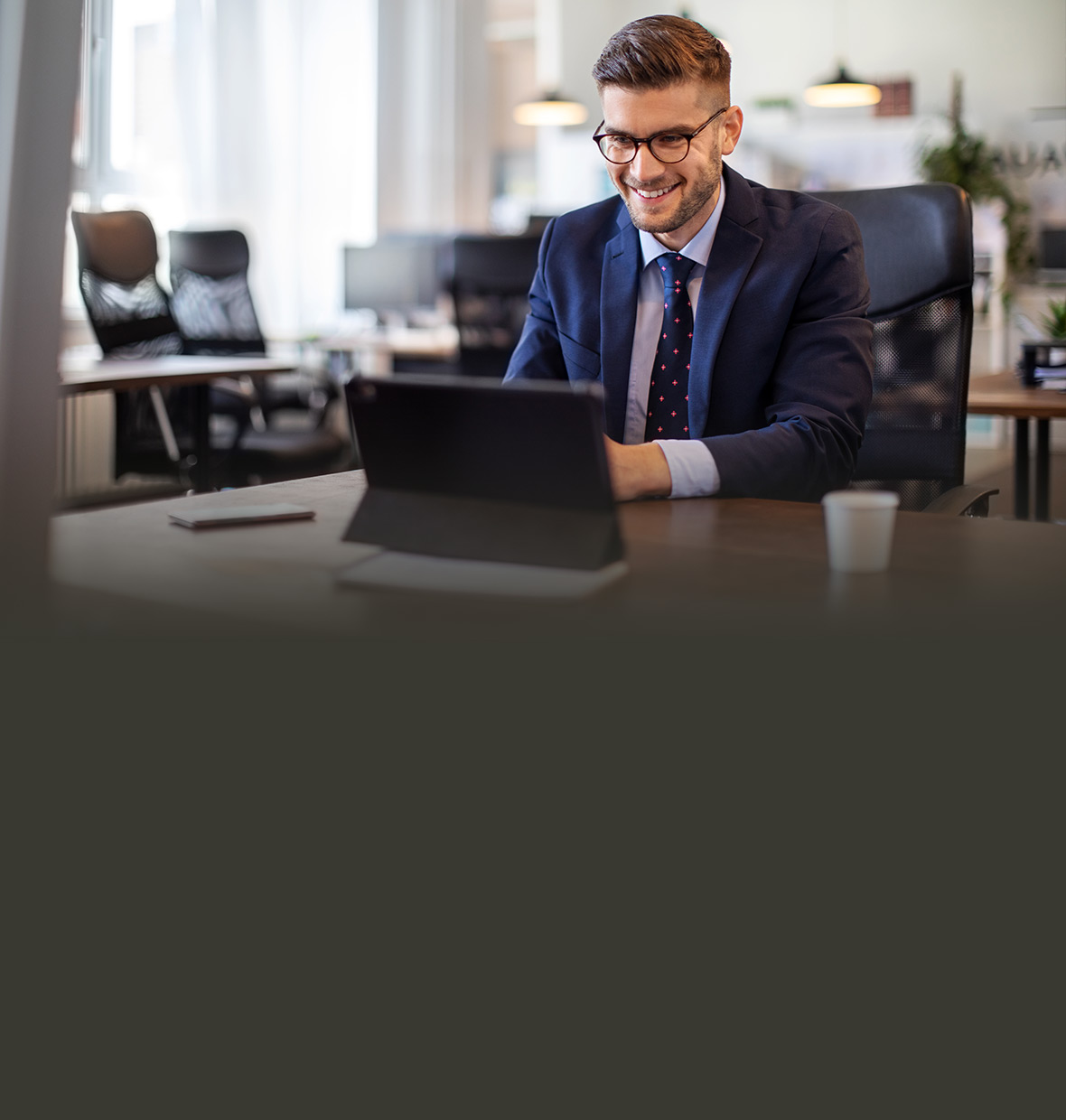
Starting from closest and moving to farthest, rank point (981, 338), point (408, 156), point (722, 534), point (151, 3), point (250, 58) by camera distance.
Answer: point (722, 534), point (151, 3), point (250, 58), point (981, 338), point (408, 156)

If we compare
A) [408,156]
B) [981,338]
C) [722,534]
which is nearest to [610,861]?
[722,534]

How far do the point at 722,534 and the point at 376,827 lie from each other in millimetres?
464

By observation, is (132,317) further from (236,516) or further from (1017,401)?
(236,516)

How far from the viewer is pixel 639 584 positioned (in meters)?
1.02

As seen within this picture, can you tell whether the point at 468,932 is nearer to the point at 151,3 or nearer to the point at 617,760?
the point at 617,760

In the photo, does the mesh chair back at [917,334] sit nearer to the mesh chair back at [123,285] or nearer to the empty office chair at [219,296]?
the mesh chair back at [123,285]

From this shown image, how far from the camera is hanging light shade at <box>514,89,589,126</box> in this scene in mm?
7461

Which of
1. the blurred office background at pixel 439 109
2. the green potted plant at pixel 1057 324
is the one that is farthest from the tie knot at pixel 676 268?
the blurred office background at pixel 439 109

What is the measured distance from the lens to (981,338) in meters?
6.80

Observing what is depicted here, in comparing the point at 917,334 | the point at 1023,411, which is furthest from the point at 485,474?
the point at 1023,411

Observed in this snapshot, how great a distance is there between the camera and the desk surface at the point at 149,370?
3.39 m

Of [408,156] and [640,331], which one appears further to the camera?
[408,156]

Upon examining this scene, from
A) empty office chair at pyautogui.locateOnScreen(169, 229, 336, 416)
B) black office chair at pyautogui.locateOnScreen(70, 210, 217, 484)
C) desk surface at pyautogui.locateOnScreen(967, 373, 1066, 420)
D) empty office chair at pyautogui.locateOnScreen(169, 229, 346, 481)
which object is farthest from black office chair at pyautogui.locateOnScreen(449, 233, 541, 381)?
desk surface at pyautogui.locateOnScreen(967, 373, 1066, 420)

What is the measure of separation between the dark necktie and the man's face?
1.6 inches
